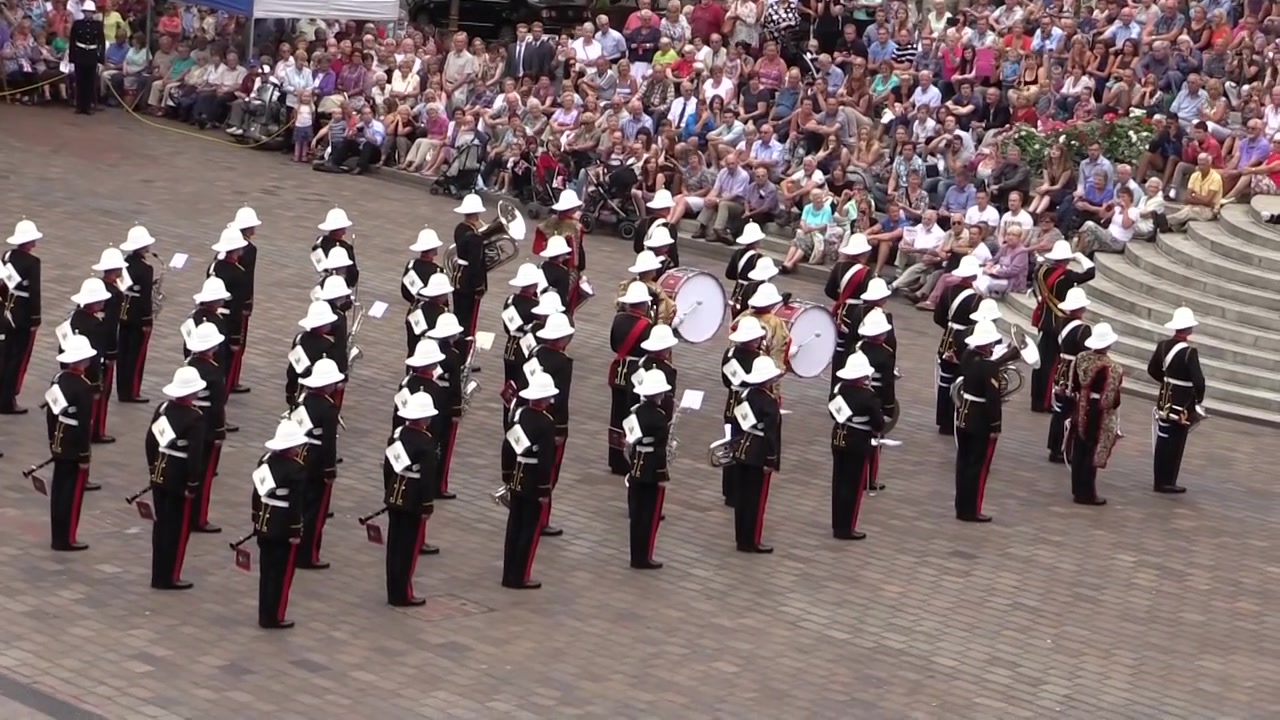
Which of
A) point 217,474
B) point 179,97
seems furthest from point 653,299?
point 179,97

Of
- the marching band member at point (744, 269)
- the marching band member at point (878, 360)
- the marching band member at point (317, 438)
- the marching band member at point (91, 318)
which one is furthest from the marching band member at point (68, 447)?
the marching band member at point (744, 269)

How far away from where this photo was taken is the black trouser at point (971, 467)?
16.8 m

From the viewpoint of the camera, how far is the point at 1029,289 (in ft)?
76.4

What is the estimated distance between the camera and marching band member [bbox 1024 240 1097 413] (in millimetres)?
19844

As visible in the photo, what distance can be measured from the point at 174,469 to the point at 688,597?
337cm

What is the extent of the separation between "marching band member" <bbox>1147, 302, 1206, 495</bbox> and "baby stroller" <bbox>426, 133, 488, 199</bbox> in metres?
11.4

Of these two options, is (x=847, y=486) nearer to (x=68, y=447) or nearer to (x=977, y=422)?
(x=977, y=422)

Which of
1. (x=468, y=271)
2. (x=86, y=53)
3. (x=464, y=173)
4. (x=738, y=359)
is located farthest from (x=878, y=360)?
(x=86, y=53)

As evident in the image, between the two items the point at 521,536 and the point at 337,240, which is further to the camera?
the point at 337,240

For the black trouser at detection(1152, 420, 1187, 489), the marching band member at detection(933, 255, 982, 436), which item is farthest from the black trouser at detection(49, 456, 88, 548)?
the black trouser at detection(1152, 420, 1187, 489)

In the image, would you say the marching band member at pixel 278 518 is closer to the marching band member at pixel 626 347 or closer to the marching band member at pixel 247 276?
the marching band member at pixel 626 347

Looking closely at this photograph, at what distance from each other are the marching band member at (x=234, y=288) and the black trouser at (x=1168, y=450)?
7.41 meters

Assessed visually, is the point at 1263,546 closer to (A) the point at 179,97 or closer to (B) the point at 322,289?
(B) the point at 322,289

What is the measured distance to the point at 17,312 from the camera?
703 inches
